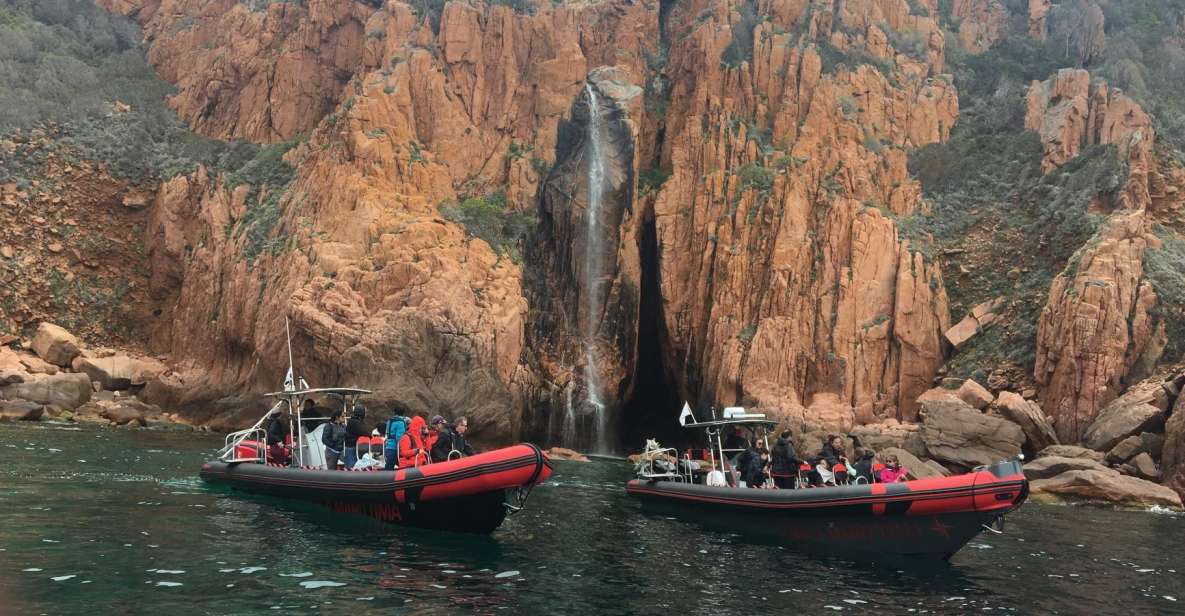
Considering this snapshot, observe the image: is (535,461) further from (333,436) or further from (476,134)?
(476,134)

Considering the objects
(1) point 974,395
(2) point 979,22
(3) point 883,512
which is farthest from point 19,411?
(2) point 979,22

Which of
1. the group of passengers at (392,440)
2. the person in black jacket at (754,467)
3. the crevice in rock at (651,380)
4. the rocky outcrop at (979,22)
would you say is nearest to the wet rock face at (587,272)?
the crevice in rock at (651,380)

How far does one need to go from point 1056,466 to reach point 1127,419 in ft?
11.4

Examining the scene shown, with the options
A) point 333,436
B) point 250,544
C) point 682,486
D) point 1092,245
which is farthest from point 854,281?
point 250,544

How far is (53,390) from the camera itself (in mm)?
39719

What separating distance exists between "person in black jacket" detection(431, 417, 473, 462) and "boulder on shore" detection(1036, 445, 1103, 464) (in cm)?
2198

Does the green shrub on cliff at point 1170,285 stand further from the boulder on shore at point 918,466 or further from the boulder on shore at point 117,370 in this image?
the boulder on shore at point 117,370

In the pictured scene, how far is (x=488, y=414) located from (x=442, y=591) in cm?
2612

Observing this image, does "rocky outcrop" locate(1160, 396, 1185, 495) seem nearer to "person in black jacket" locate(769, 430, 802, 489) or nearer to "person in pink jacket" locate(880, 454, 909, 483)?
"person in pink jacket" locate(880, 454, 909, 483)

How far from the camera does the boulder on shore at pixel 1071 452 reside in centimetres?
3039

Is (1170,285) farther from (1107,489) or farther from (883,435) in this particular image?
(883,435)

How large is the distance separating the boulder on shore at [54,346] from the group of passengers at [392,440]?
2822cm

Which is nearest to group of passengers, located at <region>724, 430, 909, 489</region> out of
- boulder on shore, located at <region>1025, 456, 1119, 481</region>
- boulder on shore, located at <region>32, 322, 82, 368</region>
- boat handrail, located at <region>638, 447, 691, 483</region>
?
boat handrail, located at <region>638, 447, 691, 483</region>

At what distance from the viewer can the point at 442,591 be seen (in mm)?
12523
